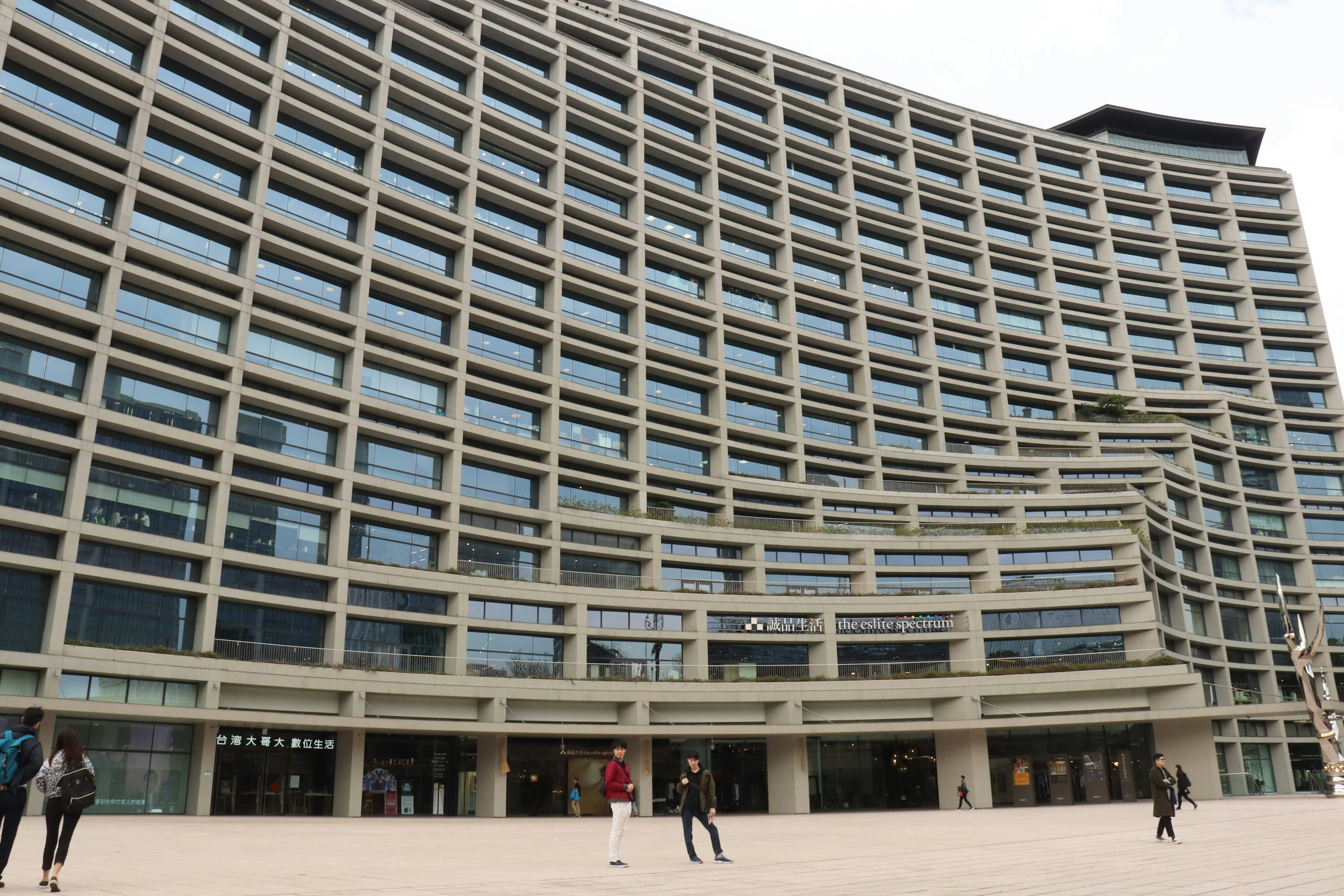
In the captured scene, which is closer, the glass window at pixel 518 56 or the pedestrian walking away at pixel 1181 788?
the pedestrian walking away at pixel 1181 788

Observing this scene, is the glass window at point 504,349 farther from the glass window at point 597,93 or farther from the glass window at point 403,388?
the glass window at point 597,93

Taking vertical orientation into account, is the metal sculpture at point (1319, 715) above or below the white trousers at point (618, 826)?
above

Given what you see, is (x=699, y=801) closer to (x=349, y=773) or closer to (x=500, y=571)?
(x=349, y=773)

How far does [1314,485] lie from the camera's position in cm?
9175

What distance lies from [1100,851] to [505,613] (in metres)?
39.3

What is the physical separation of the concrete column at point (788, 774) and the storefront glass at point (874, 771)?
1.48 m

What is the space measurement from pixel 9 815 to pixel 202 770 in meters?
34.0

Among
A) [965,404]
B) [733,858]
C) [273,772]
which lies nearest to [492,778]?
[273,772]

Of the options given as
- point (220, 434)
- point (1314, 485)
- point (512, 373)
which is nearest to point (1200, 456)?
point (1314, 485)

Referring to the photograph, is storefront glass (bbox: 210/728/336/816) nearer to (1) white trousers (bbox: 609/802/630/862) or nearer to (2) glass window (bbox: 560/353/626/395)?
(2) glass window (bbox: 560/353/626/395)

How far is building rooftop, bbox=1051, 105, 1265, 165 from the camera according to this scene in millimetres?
99625

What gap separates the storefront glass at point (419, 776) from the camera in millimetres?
49094

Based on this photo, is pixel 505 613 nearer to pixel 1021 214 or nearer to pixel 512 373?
pixel 512 373

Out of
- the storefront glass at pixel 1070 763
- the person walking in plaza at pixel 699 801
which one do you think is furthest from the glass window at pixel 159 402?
the storefront glass at pixel 1070 763
